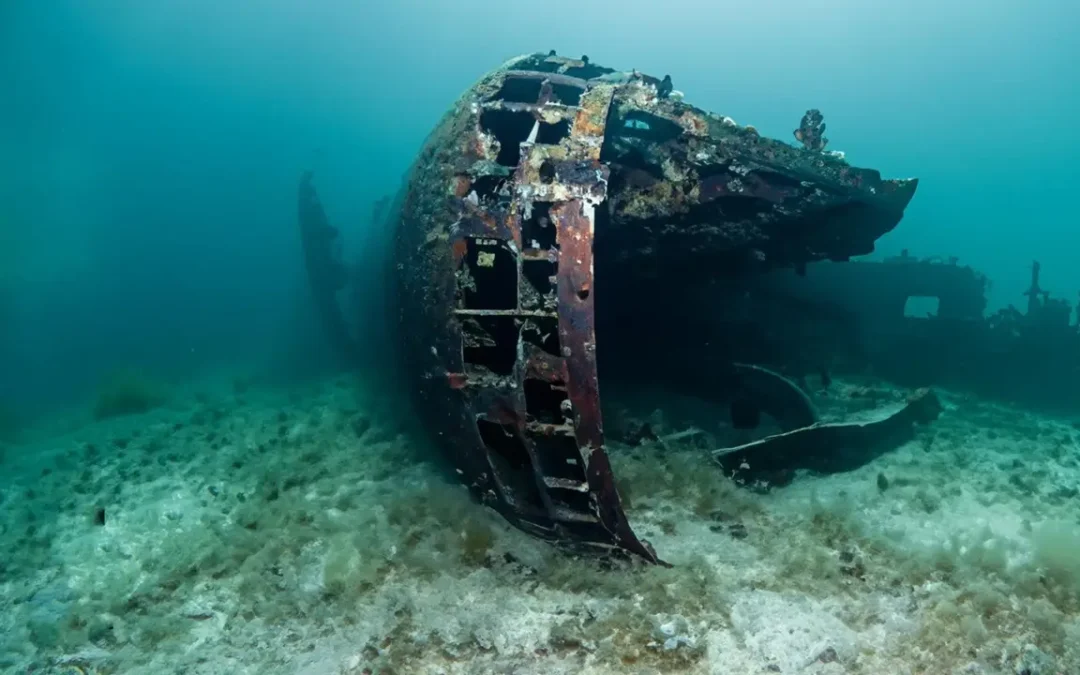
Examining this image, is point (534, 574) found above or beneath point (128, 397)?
above

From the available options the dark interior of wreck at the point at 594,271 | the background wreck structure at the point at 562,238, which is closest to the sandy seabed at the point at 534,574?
the dark interior of wreck at the point at 594,271

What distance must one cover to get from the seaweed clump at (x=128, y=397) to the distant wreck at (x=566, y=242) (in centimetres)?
1004

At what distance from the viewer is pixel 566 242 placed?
404cm

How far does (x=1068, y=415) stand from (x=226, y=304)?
4986cm

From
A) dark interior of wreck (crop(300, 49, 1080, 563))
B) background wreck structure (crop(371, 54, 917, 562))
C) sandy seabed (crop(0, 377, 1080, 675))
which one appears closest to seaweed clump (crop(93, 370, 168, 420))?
sandy seabed (crop(0, 377, 1080, 675))

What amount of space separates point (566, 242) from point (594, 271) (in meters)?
1.76

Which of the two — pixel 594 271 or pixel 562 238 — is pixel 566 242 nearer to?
pixel 562 238

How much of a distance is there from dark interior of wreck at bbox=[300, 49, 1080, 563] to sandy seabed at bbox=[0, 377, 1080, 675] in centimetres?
49

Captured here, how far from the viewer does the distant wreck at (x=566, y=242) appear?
4.06 m

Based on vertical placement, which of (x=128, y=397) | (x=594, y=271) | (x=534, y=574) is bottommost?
(x=128, y=397)

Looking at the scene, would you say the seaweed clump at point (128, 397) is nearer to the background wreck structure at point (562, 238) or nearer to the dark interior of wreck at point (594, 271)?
the dark interior of wreck at point (594, 271)

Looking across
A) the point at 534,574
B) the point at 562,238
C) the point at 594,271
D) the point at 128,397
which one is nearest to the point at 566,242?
the point at 562,238

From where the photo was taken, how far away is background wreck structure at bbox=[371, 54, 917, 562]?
4.05 m

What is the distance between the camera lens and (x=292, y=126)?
5310 inches
